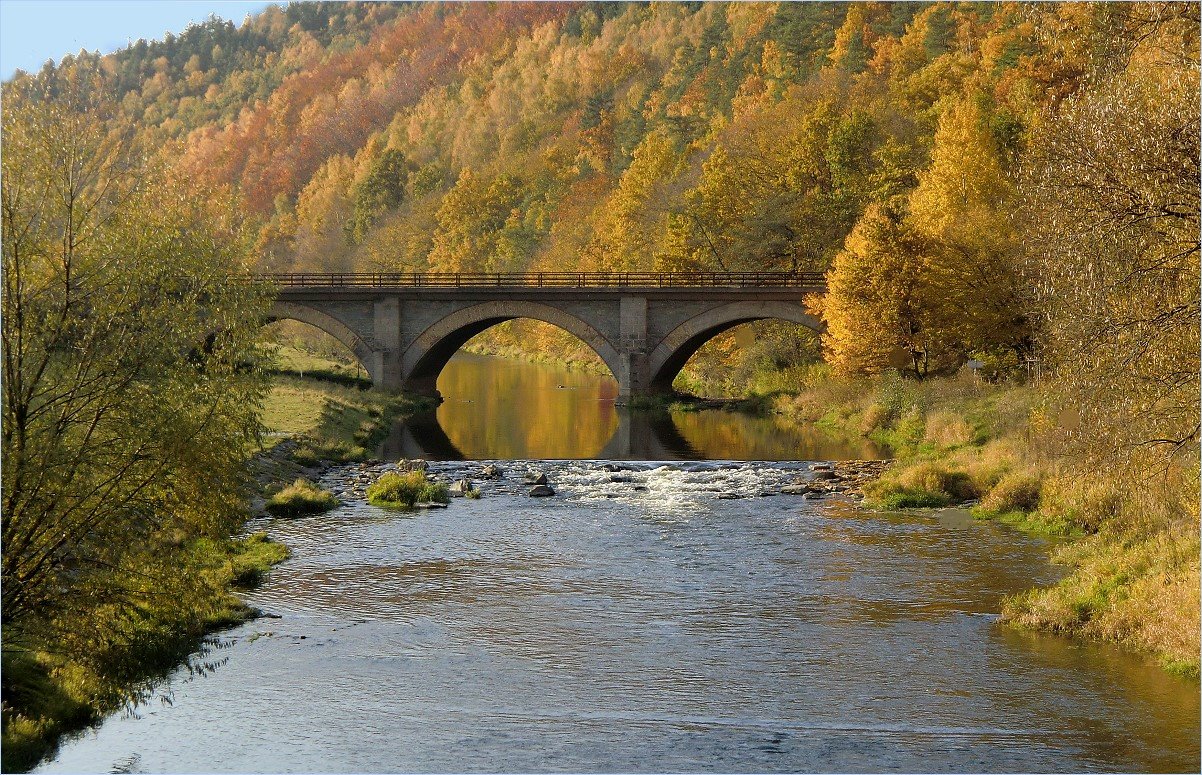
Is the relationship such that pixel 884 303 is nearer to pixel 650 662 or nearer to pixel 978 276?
pixel 978 276

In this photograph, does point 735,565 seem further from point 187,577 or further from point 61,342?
point 61,342

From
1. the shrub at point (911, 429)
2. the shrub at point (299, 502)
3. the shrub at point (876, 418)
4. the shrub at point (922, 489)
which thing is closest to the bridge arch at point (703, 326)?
the shrub at point (876, 418)

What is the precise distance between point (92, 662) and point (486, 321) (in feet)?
150

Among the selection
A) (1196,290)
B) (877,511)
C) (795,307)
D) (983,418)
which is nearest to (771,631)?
(1196,290)

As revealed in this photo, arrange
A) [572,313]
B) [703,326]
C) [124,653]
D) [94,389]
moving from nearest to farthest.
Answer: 1. [94,389]
2. [124,653]
3. [703,326]
4. [572,313]

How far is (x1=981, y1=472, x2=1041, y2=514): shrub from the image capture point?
102 feet

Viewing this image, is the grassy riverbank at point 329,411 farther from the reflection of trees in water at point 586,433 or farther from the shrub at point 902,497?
the shrub at point 902,497

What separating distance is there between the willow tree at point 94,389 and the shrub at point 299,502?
43.3ft

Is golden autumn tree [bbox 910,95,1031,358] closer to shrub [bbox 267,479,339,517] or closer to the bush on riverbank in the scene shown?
shrub [bbox 267,479,339,517]

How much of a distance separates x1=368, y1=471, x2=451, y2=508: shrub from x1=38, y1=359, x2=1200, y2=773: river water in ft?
5.67

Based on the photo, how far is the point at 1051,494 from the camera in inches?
1176

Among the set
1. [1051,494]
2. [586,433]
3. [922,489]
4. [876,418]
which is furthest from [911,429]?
[1051,494]

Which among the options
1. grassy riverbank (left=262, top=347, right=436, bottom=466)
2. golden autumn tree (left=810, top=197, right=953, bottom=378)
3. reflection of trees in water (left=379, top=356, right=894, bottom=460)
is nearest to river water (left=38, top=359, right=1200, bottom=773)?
grassy riverbank (left=262, top=347, right=436, bottom=466)

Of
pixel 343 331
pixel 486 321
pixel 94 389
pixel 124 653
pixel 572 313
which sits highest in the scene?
pixel 572 313
